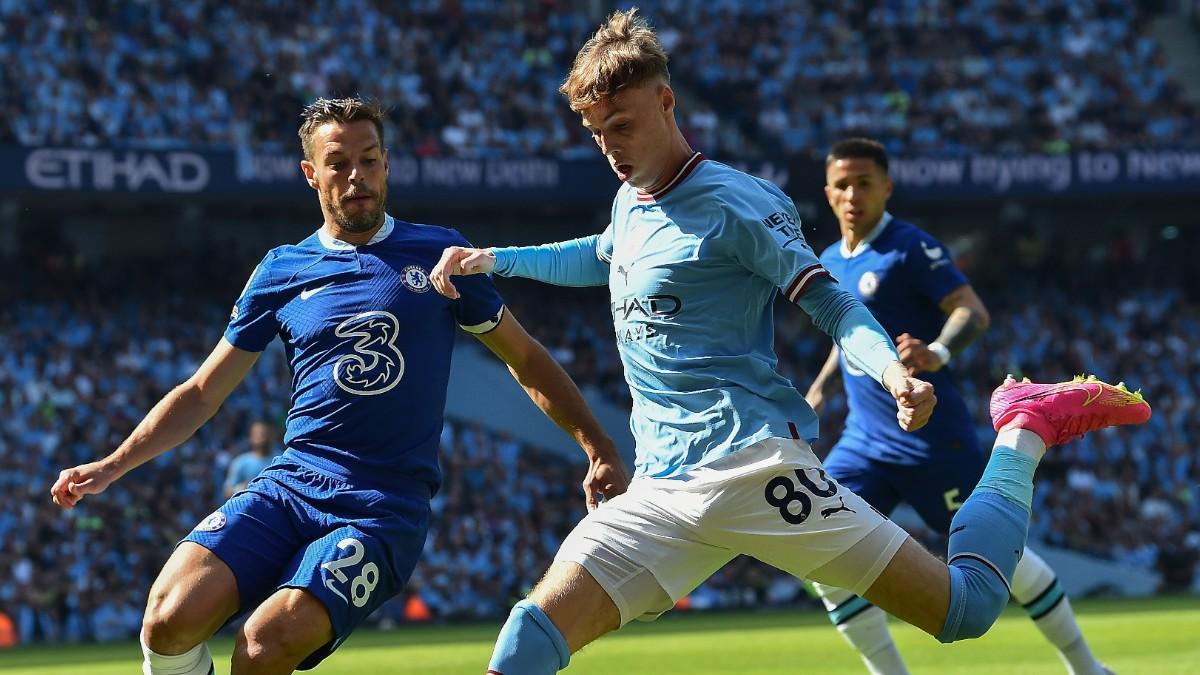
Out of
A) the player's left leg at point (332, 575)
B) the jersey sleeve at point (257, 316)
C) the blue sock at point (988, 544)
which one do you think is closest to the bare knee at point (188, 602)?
the player's left leg at point (332, 575)

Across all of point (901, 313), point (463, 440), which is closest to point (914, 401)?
point (901, 313)

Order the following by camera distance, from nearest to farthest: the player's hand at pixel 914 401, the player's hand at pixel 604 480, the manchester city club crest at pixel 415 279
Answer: the player's hand at pixel 914 401, the player's hand at pixel 604 480, the manchester city club crest at pixel 415 279

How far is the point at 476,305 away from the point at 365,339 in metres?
0.46

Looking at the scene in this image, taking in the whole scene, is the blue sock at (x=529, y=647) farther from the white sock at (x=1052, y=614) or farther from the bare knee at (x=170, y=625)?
the white sock at (x=1052, y=614)

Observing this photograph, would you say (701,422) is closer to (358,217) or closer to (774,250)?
(774,250)

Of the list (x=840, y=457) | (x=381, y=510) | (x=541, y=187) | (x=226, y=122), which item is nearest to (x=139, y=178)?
(x=226, y=122)

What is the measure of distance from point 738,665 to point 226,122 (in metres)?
16.0

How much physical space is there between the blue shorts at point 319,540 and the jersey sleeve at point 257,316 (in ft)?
1.78

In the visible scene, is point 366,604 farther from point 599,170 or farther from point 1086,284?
point 1086,284

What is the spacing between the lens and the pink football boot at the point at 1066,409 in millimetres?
5340

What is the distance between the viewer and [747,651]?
45.9 ft

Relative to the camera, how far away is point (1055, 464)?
2652 centimetres

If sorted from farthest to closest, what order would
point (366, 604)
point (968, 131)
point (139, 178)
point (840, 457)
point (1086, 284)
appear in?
point (1086, 284) < point (968, 131) < point (139, 178) < point (840, 457) < point (366, 604)

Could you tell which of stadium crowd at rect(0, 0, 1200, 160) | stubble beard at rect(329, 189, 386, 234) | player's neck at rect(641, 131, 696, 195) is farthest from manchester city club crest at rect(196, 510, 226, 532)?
stadium crowd at rect(0, 0, 1200, 160)
